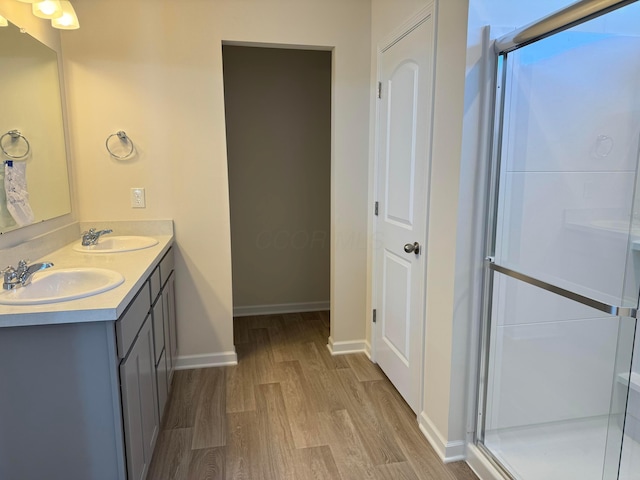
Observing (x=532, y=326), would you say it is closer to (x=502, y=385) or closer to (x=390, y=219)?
(x=502, y=385)

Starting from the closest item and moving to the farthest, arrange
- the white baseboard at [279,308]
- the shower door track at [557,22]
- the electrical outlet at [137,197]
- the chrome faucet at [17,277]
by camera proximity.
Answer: the shower door track at [557,22]
the chrome faucet at [17,277]
the electrical outlet at [137,197]
the white baseboard at [279,308]

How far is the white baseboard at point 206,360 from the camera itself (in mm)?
2982

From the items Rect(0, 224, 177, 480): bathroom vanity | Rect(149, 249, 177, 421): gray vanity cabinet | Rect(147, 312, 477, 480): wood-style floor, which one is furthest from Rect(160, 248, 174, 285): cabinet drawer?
Rect(0, 224, 177, 480): bathroom vanity

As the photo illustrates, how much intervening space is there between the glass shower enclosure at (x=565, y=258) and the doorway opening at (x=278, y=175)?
7.50 ft

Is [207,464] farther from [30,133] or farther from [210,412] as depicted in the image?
[30,133]

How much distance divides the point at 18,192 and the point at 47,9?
84cm

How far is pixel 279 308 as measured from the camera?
4.12 metres

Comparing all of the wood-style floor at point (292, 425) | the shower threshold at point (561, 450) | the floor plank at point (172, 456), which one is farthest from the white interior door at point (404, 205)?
the floor plank at point (172, 456)

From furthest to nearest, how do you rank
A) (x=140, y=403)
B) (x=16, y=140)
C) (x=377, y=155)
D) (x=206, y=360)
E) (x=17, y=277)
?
(x=206, y=360) < (x=377, y=155) < (x=16, y=140) < (x=140, y=403) < (x=17, y=277)

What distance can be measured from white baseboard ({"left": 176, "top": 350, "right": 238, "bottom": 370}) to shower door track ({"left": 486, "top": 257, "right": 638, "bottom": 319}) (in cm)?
188

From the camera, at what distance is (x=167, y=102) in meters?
2.74

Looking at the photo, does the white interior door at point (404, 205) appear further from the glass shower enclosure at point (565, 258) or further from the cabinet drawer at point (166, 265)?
the cabinet drawer at point (166, 265)

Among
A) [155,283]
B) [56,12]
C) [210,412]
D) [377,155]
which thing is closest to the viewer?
[56,12]

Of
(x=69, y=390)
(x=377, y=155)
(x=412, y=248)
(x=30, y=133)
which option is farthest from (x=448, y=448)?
(x=30, y=133)
